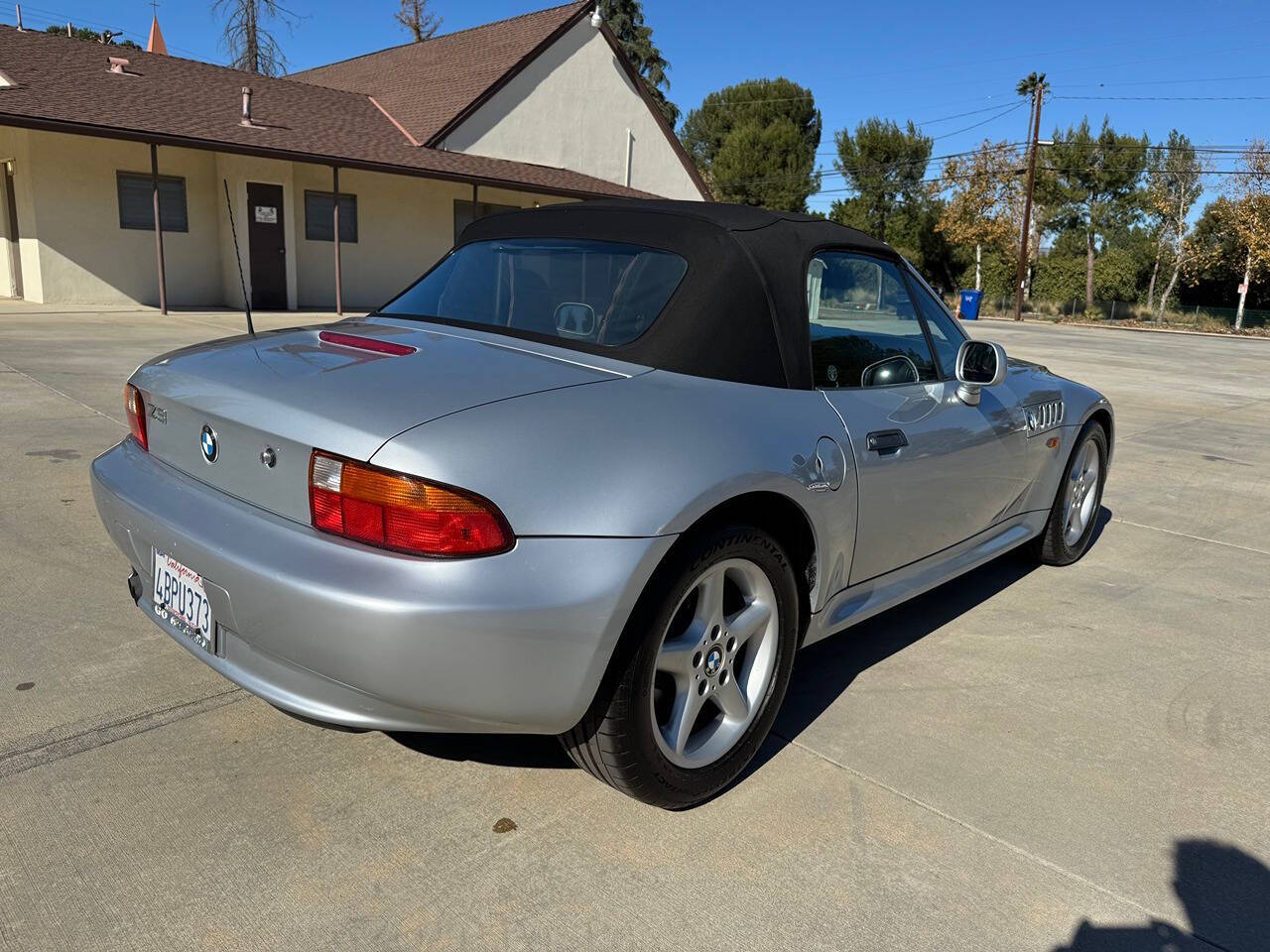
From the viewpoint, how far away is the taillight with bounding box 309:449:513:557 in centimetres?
207

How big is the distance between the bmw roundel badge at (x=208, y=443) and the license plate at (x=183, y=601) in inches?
10.5

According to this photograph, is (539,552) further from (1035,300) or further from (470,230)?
(1035,300)

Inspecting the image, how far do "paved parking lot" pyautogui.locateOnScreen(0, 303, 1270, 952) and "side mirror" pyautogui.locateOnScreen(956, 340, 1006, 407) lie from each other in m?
0.97

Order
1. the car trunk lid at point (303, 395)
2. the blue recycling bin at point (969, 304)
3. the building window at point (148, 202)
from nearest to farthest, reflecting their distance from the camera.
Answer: the car trunk lid at point (303, 395)
the building window at point (148, 202)
the blue recycling bin at point (969, 304)

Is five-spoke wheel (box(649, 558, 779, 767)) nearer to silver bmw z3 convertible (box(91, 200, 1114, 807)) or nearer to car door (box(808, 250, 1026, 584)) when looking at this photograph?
silver bmw z3 convertible (box(91, 200, 1114, 807))

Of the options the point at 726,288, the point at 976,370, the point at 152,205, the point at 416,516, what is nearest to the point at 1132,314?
the point at 152,205

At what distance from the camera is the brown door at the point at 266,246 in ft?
59.3

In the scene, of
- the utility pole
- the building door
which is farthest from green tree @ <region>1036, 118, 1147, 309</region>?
the building door

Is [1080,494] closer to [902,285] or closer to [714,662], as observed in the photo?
[902,285]

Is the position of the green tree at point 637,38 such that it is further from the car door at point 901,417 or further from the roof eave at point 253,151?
the car door at point 901,417

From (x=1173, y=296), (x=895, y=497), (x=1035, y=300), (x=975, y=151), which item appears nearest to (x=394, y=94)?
(x=895, y=497)

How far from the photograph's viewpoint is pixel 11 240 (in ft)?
56.4

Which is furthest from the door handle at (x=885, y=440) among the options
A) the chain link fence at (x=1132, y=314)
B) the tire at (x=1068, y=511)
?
the chain link fence at (x=1132, y=314)

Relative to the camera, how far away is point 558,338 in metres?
2.86
